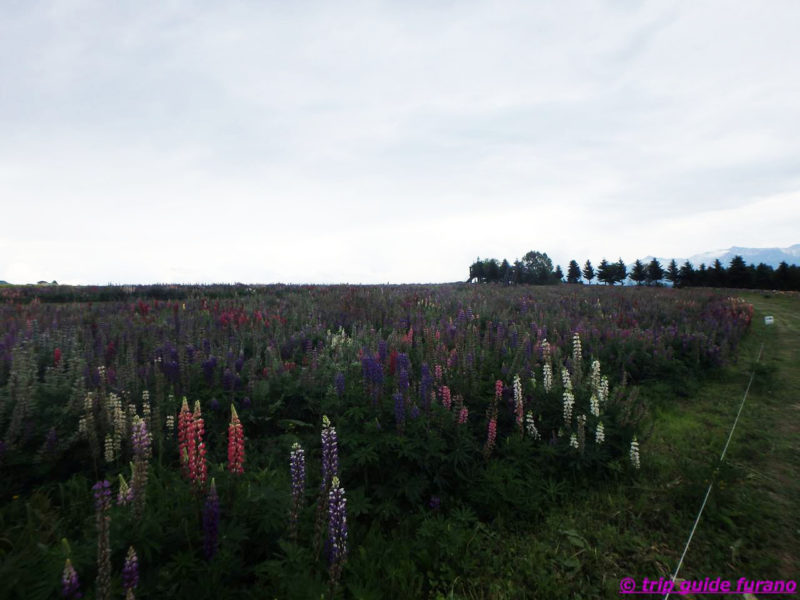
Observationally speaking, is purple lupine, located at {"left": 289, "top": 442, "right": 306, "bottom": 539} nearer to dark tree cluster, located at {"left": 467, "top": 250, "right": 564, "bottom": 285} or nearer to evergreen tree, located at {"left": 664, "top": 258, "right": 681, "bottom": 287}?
dark tree cluster, located at {"left": 467, "top": 250, "right": 564, "bottom": 285}

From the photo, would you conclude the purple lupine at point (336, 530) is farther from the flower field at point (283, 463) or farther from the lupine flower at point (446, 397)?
the lupine flower at point (446, 397)

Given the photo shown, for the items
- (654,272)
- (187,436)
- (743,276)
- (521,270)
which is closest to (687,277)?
(743,276)

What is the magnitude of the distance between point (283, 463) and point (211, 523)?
5.38ft

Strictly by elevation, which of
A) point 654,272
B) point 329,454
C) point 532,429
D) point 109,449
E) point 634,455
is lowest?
point 634,455

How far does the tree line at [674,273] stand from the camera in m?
35.1

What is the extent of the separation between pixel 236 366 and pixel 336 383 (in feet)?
6.59

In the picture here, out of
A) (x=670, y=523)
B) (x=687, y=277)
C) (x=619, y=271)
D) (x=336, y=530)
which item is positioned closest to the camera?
(x=336, y=530)

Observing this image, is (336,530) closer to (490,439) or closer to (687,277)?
(490,439)

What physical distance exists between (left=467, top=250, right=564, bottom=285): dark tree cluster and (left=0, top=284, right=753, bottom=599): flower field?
93.9 feet

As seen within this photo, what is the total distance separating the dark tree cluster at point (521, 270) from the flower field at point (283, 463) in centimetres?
2863

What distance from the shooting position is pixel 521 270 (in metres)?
41.5

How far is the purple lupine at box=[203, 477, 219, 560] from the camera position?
7.26 ft

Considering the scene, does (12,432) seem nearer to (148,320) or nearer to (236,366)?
(236,366)

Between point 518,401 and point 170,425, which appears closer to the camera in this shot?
point 170,425
